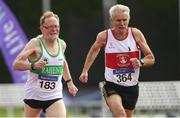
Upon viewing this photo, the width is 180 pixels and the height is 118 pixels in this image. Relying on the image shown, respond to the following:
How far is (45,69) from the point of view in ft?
25.3

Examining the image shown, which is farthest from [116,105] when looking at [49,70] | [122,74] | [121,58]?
[49,70]

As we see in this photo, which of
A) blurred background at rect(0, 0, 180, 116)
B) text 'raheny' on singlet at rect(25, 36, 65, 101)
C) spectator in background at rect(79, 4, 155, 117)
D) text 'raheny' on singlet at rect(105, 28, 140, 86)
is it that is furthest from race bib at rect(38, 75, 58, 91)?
blurred background at rect(0, 0, 180, 116)

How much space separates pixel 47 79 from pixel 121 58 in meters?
1.08

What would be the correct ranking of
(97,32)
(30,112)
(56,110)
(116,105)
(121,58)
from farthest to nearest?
1. (97,32)
2. (121,58)
3. (116,105)
4. (30,112)
5. (56,110)

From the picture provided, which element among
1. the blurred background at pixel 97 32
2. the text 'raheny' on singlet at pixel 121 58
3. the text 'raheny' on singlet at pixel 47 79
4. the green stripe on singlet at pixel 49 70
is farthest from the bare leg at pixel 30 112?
the blurred background at pixel 97 32

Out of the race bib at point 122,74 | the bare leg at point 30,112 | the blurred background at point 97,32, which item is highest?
the race bib at point 122,74

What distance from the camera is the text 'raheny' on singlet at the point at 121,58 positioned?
838 cm

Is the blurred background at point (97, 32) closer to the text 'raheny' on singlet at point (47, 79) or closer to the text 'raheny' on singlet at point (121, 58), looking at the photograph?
the text 'raheny' on singlet at point (121, 58)

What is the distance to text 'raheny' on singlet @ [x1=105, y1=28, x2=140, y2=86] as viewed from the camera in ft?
27.5

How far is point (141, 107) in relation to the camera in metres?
12.1

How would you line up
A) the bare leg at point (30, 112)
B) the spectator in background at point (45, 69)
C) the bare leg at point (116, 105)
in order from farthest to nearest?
the bare leg at point (116, 105) < the bare leg at point (30, 112) < the spectator in background at point (45, 69)

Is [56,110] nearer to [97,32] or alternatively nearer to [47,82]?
[47,82]

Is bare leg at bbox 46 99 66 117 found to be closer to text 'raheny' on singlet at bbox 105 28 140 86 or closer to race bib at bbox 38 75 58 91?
race bib at bbox 38 75 58 91

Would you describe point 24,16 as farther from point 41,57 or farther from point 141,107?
point 41,57
